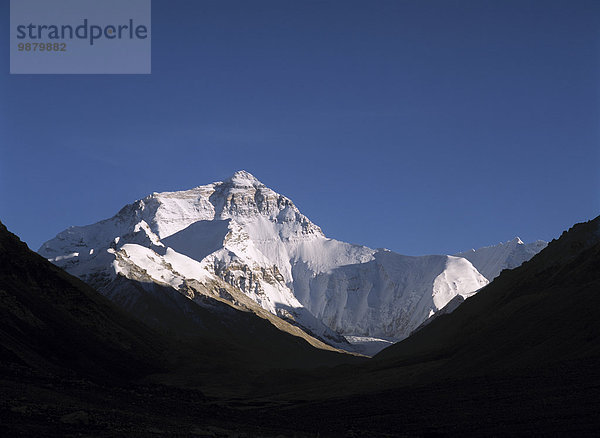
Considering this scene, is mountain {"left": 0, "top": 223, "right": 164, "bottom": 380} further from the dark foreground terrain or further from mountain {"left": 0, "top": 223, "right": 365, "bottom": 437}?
the dark foreground terrain

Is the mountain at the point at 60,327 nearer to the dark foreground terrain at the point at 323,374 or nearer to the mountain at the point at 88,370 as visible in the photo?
the mountain at the point at 88,370

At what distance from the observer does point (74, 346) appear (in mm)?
139875

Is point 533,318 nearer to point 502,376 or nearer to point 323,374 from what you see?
point 502,376

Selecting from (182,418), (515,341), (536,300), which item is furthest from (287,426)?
(536,300)

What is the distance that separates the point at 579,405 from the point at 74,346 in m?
93.1

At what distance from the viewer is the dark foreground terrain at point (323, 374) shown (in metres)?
68.9

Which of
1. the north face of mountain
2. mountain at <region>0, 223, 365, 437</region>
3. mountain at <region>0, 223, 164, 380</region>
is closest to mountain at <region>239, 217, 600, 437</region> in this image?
the north face of mountain

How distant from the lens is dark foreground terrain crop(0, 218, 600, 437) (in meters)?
68.9

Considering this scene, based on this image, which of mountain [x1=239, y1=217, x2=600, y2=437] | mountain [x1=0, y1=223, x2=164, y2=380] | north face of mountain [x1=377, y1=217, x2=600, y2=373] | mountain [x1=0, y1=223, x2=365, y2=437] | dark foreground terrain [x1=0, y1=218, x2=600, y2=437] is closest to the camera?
mountain [x1=0, y1=223, x2=365, y2=437]

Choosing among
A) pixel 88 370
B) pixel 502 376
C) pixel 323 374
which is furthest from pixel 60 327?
pixel 502 376

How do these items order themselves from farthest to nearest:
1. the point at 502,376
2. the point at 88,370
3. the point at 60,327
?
the point at 60,327, the point at 88,370, the point at 502,376

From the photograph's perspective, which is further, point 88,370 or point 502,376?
point 88,370

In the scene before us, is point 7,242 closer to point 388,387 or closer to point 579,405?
point 388,387

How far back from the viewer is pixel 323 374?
16350 cm
